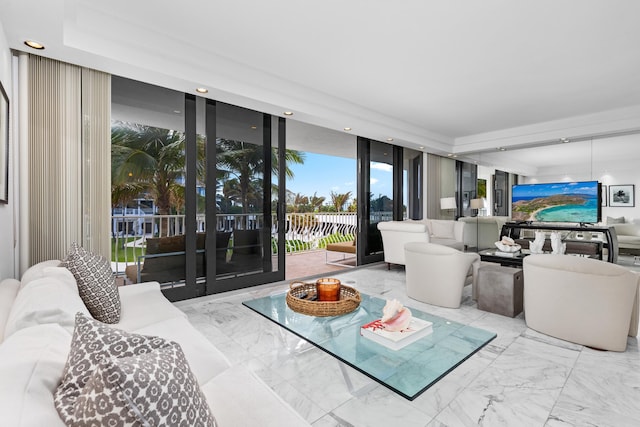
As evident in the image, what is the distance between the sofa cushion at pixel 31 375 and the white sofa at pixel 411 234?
13.8 ft

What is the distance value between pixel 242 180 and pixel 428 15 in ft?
→ 8.47

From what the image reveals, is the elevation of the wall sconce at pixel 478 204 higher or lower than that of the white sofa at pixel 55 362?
higher

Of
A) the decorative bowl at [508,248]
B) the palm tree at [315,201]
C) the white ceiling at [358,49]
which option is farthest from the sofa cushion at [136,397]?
the palm tree at [315,201]

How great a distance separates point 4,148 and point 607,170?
6762 mm

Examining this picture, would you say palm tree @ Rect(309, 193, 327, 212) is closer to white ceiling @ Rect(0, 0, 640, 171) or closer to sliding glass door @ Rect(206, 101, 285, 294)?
white ceiling @ Rect(0, 0, 640, 171)

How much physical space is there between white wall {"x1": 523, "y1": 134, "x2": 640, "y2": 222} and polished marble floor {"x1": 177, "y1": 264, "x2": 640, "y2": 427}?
2.82 meters

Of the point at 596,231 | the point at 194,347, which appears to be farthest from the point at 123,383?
the point at 596,231

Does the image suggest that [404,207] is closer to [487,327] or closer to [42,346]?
[487,327]

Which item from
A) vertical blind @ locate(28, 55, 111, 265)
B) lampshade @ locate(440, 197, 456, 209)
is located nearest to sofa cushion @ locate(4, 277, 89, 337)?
vertical blind @ locate(28, 55, 111, 265)

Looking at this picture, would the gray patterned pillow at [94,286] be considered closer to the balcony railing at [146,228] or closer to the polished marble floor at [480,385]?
the polished marble floor at [480,385]

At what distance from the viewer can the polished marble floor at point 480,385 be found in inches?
63.0

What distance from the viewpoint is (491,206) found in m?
5.71

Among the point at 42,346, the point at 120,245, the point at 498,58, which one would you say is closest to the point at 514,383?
the point at 42,346

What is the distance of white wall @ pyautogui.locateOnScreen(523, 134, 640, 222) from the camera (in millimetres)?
4316
